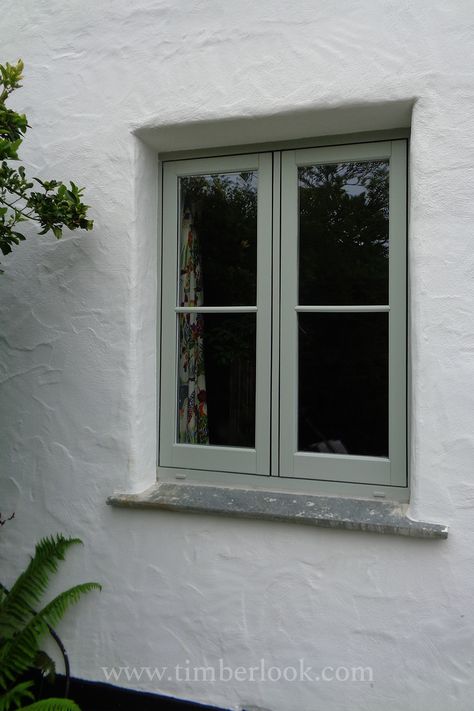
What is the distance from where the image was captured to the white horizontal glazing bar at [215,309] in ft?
9.77

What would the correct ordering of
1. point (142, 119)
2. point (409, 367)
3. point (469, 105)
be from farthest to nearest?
1. point (142, 119)
2. point (409, 367)
3. point (469, 105)

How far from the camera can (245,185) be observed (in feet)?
9.88

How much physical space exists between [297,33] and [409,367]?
60.7 inches

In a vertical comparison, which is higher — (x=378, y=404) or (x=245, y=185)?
(x=245, y=185)

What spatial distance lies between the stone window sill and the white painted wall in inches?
2.8

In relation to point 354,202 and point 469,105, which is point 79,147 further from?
point 469,105

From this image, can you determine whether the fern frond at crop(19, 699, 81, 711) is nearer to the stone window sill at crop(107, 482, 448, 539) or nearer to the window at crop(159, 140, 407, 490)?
the stone window sill at crop(107, 482, 448, 539)

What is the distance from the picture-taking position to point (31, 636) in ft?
9.37

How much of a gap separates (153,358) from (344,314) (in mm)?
966

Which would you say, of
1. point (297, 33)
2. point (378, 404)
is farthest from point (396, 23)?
point (378, 404)

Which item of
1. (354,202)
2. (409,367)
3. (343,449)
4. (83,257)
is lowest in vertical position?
(343,449)

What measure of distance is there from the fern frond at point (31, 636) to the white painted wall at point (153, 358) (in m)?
0.11

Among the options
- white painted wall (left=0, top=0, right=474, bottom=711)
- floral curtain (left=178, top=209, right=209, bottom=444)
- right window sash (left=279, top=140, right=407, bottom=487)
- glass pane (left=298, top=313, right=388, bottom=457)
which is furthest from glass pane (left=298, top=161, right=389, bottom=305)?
floral curtain (left=178, top=209, right=209, bottom=444)

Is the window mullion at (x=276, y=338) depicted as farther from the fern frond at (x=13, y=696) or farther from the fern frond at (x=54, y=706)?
the fern frond at (x=13, y=696)
